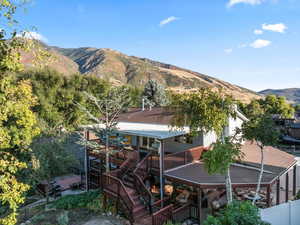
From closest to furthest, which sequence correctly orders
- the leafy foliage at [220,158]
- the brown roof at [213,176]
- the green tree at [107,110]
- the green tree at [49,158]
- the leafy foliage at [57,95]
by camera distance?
the leafy foliage at [220,158], the brown roof at [213,176], the green tree at [49,158], the green tree at [107,110], the leafy foliage at [57,95]

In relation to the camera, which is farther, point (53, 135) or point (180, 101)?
point (53, 135)

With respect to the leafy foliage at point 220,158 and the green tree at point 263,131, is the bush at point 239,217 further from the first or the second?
the green tree at point 263,131

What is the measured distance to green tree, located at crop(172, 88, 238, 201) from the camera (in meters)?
8.51

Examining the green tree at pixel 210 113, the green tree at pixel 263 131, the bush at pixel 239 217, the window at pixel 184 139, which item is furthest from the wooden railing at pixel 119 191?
the green tree at pixel 263 131

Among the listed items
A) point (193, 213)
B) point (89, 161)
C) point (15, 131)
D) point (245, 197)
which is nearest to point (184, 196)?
point (193, 213)

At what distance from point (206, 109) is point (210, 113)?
0.75 feet

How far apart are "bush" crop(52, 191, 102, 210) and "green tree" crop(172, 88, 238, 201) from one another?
657 centimetres

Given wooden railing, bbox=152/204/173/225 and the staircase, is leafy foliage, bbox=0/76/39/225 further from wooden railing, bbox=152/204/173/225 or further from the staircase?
wooden railing, bbox=152/204/173/225

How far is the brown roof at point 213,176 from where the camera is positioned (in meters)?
9.64

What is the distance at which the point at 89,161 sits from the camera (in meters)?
15.7

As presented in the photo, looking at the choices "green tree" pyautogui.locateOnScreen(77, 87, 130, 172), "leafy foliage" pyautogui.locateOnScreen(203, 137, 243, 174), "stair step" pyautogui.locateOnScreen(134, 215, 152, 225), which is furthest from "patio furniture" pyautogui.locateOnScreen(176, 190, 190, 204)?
"green tree" pyautogui.locateOnScreen(77, 87, 130, 172)

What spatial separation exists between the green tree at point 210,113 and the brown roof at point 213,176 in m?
0.98

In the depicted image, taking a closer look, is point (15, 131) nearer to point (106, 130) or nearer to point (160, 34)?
point (106, 130)

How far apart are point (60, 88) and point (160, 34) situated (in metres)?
15.1
